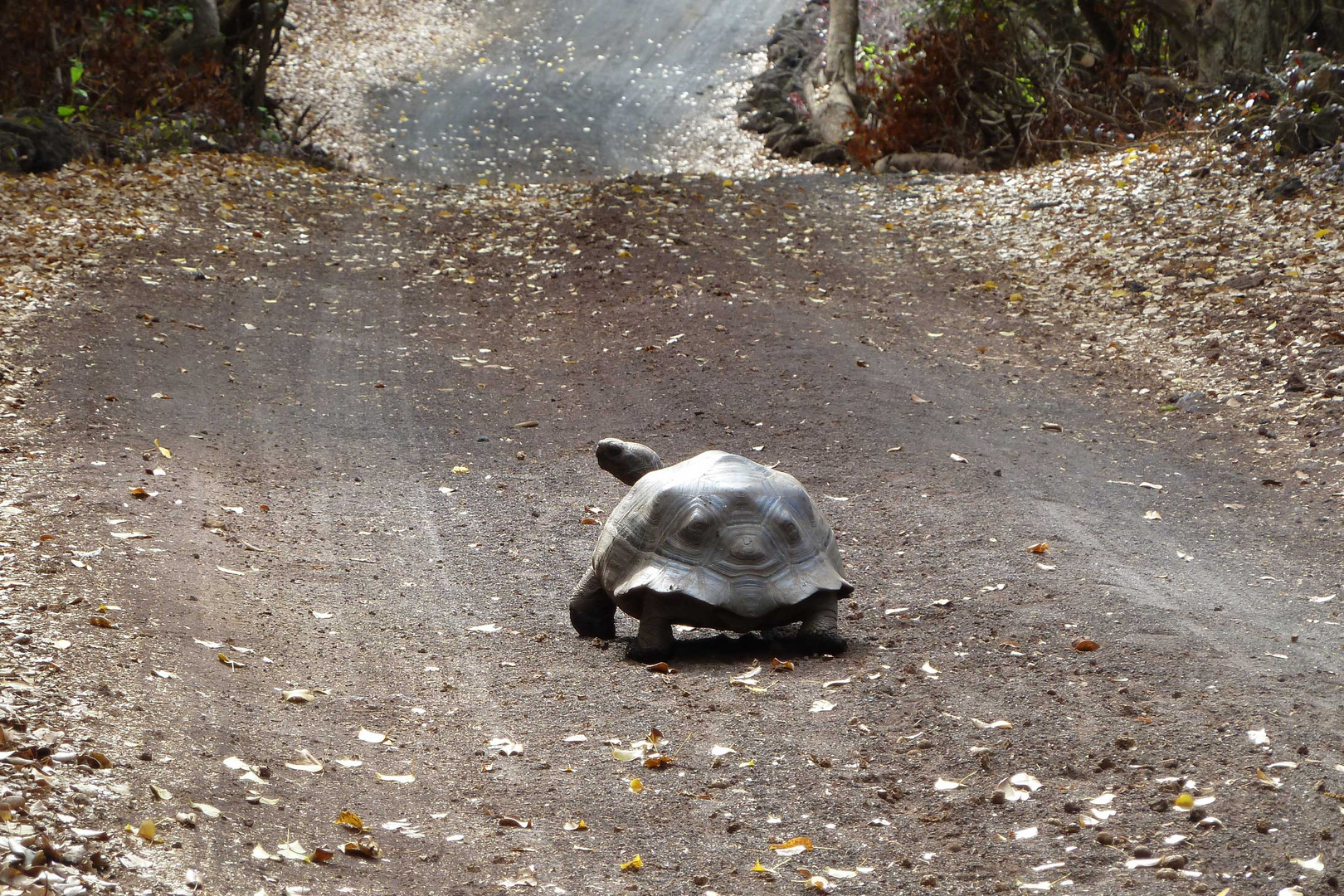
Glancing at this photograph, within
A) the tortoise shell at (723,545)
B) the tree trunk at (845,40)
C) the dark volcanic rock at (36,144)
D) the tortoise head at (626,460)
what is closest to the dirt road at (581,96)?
the tree trunk at (845,40)

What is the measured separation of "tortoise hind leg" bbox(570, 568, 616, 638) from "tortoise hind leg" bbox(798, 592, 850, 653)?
→ 3.06ft

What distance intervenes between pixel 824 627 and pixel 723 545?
0.60 m

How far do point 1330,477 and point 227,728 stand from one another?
6.88 m

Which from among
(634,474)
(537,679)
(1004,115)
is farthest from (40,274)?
(1004,115)

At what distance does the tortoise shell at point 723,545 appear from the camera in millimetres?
5223

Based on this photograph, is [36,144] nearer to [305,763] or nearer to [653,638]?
[653,638]

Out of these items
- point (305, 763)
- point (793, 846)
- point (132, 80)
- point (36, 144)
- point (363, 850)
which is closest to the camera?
point (363, 850)

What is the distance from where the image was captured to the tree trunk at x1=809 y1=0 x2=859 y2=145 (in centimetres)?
2208

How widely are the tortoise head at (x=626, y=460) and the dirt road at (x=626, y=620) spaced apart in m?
0.76

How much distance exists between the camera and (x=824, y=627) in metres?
5.38

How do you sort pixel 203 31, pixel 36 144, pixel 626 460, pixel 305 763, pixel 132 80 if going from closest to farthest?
pixel 305 763 → pixel 626 460 → pixel 36 144 → pixel 132 80 → pixel 203 31

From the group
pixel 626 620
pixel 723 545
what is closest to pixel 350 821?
pixel 723 545

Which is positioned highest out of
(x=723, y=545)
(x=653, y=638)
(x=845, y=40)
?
(x=845, y=40)

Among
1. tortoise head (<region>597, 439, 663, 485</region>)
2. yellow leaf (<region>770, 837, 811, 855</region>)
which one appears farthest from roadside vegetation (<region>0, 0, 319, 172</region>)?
yellow leaf (<region>770, 837, 811, 855</region>)
